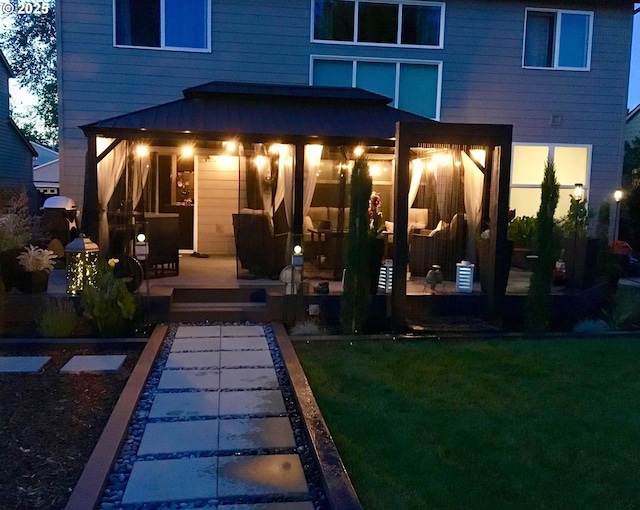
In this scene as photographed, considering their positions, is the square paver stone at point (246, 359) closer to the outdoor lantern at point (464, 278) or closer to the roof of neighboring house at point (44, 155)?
the outdoor lantern at point (464, 278)

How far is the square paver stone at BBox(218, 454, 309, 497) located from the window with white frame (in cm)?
987

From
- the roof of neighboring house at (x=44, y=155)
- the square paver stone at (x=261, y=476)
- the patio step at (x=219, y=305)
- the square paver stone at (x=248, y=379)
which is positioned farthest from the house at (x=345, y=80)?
the roof of neighboring house at (x=44, y=155)

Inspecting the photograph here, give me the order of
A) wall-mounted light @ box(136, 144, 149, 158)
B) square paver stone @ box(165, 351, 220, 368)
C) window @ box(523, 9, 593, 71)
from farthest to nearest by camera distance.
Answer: window @ box(523, 9, 593, 71) < wall-mounted light @ box(136, 144, 149, 158) < square paver stone @ box(165, 351, 220, 368)

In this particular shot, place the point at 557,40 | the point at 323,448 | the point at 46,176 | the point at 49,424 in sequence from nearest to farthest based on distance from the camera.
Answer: the point at 323,448 < the point at 49,424 < the point at 557,40 < the point at 46,176

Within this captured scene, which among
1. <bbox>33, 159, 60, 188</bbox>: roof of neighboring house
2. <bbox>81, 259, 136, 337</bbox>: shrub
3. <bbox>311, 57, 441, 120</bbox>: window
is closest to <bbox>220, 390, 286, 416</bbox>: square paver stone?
<bbox>81, 259, 136, 337</bbox>: shrub

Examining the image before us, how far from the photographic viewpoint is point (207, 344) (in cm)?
660

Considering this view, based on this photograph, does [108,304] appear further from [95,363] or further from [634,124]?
[634,124]

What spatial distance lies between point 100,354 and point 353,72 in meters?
7.70

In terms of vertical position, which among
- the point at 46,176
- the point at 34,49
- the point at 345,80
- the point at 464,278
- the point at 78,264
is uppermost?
the point at 34,49

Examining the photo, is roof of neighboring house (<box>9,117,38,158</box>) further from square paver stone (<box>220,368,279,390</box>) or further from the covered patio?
square paver stone (<box>220,368,279,390</box>)

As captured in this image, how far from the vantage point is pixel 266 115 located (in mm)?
9375

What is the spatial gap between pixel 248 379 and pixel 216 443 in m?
1.40

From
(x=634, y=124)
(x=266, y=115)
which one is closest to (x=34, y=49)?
(x=266, y=115)

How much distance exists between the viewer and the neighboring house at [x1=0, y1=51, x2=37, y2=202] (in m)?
17.7
